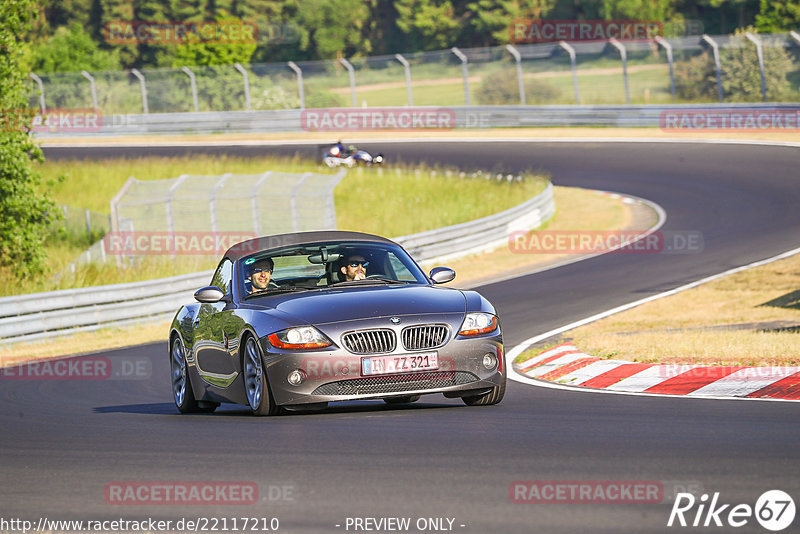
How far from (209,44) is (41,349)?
192 feet

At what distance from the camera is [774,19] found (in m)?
66.1

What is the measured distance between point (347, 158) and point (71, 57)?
3943cm

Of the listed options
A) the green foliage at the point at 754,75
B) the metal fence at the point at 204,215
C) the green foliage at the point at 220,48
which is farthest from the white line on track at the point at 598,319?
the green foliage at the point at 220,48

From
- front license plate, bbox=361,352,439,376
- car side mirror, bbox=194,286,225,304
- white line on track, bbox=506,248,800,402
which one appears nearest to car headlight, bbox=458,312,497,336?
front license plate, bbox=361,352,439,376

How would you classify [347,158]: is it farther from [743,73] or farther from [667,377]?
[667,377]

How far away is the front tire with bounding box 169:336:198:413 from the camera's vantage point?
34.3 ft

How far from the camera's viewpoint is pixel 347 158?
42500 millimetres

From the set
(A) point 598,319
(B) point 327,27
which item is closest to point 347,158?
(A) point 598,319

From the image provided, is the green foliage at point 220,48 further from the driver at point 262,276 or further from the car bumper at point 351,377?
the car bumper at point 351,377

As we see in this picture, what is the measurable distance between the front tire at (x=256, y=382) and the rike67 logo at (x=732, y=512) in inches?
155

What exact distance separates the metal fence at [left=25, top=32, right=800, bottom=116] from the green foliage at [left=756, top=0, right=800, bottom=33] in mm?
12733

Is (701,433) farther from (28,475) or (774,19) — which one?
(774,19)

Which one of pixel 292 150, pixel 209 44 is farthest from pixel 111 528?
pixel 209 44

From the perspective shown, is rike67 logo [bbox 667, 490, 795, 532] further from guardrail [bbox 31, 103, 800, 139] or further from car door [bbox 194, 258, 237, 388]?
guardrail [bbox 31, 103, 800, 139]
